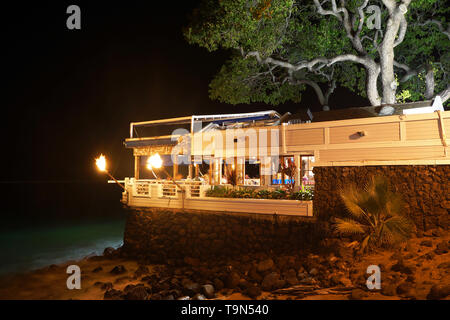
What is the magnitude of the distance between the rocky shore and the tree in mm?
10498

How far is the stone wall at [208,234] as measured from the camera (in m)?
10.8

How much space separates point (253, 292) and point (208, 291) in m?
1.40

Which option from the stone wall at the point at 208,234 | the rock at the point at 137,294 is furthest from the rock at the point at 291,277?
the rock at the point at 137,294

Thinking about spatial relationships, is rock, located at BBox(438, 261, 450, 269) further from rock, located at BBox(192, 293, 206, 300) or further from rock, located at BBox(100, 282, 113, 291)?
rock, located at BBox(100, 282, 113, 291)

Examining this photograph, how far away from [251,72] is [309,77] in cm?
520

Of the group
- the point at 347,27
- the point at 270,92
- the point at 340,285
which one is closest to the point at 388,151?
the point at 340,285

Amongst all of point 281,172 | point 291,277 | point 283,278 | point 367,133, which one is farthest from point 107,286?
point 367,133

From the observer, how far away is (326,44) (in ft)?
58.3

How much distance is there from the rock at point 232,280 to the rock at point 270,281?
0.89 metres

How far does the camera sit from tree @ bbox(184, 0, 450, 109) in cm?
1577

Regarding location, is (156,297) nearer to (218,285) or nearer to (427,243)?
(218,285)

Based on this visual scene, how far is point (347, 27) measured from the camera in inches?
669
